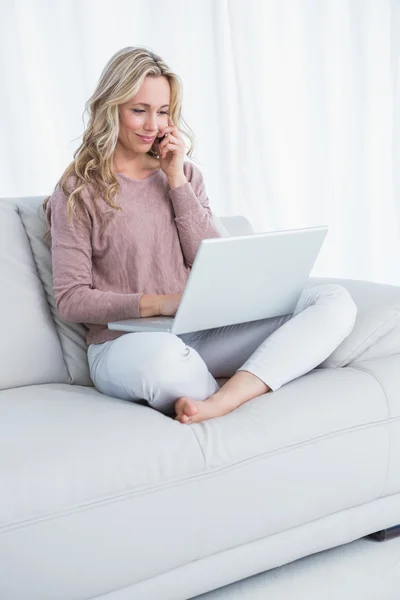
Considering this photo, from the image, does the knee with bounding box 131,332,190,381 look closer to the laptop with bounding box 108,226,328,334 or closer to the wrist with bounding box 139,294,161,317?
the laptop with bounding box 108,226,328,334

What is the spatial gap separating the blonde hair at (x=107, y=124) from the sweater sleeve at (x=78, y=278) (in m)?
0.06

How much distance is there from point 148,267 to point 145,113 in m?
0.39

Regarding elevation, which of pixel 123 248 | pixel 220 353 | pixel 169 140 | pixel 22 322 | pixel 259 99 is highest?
pixel 169 140

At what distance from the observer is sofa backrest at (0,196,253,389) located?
1825 mm

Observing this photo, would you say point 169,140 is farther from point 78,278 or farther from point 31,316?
point 31,316

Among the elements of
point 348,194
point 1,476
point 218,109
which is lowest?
point 348,194

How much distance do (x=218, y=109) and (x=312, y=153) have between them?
522 millimetres

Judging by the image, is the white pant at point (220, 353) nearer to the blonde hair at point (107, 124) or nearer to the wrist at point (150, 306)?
the wrist at point (150, 306)

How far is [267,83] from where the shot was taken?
3430 millimetres

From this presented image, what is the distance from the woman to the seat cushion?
69 mm

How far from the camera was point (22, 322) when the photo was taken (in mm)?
1850

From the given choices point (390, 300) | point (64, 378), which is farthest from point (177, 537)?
point (390, 300)

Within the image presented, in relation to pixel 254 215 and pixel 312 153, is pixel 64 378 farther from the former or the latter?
pixel 312 153

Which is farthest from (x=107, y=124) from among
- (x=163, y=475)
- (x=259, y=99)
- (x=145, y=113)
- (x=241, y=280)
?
(x=259, y=99)
